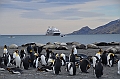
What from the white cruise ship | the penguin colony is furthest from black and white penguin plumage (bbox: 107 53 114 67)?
the white cruise ship

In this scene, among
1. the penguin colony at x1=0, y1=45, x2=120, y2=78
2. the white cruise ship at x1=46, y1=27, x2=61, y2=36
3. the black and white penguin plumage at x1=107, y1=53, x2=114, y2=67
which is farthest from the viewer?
the white cruise ship at x1=46, y1=27, x2=61, y2=36

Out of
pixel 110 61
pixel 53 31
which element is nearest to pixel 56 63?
pixel 110 61

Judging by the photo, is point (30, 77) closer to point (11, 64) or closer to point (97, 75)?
point (97, 75)

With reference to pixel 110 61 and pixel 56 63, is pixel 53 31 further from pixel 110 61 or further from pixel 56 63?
pixel 56 63

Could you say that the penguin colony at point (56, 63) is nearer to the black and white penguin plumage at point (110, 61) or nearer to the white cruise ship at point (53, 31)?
the black and white penguin plumage at point (110, 61)

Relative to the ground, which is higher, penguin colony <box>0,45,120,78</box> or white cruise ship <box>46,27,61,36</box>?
white cruise ship <box>46,27,61,36</box>

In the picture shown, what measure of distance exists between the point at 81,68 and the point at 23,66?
2461 mm

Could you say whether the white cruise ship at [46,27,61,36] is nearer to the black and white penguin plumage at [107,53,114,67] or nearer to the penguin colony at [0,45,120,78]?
the penguin colony at [0,45,120,78]

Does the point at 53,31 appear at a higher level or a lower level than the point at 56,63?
higher

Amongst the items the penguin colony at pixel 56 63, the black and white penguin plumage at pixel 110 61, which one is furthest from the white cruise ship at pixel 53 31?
the black and white penguin plumage at pixel 110 61

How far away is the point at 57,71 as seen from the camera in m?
9.10

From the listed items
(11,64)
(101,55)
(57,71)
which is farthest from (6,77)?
(101,55)

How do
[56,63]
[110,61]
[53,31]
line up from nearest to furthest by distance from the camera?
[56,63] < [110,61] < [53,31]

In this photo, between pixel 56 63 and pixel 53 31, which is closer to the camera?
pixel 56 63
